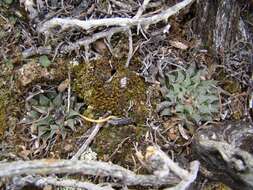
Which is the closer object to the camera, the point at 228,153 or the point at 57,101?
the point at 228,153

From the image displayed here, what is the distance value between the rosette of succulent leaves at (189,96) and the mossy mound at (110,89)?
0.43ft

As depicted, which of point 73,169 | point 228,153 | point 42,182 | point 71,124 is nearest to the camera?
point 73,169

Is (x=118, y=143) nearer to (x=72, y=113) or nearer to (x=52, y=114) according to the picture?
(x=72, y=113)

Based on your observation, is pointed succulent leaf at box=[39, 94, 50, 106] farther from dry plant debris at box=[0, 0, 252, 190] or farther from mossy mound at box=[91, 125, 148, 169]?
mossy mound at box=[91, 125, 148, 169]

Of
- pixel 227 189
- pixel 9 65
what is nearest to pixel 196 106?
pixel 227 189

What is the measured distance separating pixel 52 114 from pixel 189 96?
771mm

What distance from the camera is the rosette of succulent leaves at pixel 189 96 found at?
107 inches

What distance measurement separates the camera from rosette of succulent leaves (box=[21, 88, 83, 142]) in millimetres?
2713

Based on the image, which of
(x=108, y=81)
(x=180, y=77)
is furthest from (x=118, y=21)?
(x=180, y=77)

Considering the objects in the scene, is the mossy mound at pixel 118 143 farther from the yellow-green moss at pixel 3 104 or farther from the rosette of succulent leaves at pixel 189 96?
the yellow-green moss at pixel 3 104

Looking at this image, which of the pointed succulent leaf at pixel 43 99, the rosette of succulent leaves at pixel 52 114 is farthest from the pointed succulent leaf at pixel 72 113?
the pointed succulent leaf at pixel 43 99

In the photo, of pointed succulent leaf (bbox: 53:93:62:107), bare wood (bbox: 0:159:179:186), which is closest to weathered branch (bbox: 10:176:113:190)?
bare wood (bbox: 0:159:179:186)

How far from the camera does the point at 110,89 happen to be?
2.73m

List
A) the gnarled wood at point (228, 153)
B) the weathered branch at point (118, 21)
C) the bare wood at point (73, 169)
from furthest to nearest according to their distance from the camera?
the weathered branch at point (118, 21)
the gnarled wood at point (228, 153)
the bare wood at point (73, 169)
